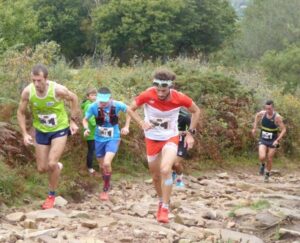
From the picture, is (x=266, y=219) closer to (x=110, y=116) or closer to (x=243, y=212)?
(x=243, y=212)

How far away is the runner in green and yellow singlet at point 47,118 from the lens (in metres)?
8.90

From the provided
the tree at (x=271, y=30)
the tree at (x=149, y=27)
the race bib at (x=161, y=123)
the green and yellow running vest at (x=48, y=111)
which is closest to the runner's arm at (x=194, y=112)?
the race bib at (x=161, y=123)

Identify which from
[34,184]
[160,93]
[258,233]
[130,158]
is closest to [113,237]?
[160,93]

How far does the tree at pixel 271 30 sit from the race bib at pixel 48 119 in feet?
128

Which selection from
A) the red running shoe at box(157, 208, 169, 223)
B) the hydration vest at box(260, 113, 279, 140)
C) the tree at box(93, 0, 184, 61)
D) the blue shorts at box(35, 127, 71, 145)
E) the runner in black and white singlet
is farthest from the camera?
the tree at box(93, 0, 184, 61)

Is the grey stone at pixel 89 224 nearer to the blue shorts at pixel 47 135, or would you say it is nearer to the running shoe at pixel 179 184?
the blue shorts at pixel 47 135

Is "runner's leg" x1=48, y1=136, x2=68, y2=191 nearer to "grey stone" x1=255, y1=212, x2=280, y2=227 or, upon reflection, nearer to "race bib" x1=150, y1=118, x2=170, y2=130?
"race bib" x1=150, y1=118, x2=170, y2=130

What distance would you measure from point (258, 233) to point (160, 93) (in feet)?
8.96

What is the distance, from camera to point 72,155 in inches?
504

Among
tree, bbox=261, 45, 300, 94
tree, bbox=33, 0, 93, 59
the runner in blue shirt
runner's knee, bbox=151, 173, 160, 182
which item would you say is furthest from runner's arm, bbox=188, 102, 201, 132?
tree, bbox=33, 0, 93, 59

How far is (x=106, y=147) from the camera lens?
35.0ft

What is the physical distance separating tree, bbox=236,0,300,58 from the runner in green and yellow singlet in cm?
3881

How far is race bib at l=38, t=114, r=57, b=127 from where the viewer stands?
359 inches

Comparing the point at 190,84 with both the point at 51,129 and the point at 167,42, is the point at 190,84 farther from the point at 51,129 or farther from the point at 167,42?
the point at 167,42
